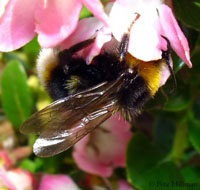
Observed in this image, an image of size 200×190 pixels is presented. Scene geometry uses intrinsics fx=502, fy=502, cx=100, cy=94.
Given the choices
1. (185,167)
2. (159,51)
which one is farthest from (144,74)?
(185,167)

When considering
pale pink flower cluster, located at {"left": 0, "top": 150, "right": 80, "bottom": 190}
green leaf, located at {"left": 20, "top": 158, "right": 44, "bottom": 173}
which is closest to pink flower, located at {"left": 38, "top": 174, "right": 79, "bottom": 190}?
pale pink flower cluster, located at {"left": 0, "top": 150, "right": 80, "bottom": 190}

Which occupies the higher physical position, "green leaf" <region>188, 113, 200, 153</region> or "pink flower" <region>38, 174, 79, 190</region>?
"pink flower" <region>38, 174, 79, 190</region>

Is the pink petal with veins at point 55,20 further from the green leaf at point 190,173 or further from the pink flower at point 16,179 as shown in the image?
the green leaf at point 190,173

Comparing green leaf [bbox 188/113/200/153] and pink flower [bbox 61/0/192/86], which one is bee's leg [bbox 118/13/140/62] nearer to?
pink flower [bbox 61/0/192/86]

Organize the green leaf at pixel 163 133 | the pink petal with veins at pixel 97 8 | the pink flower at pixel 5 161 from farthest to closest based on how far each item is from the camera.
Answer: the green leaf at pixel 163 133, the pink flower at pixel 5 161, the pink petal with veins at pixel 97 8

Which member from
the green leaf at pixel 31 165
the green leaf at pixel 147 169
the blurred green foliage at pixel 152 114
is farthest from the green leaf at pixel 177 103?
the green leaf at pixel 31 165
